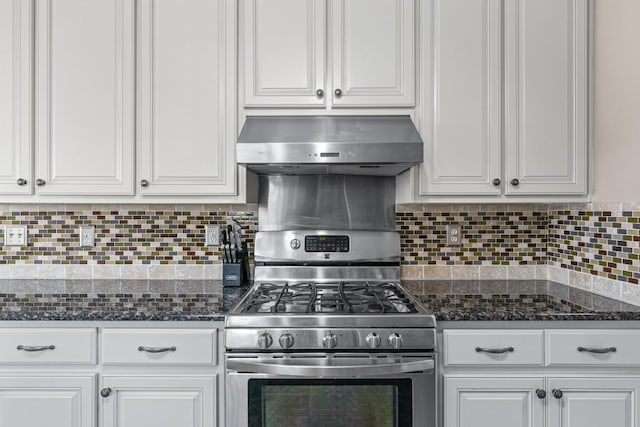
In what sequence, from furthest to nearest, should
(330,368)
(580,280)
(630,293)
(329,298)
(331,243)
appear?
(331,243) < (580,280) < (329,298) < (630,293) < (330,368)

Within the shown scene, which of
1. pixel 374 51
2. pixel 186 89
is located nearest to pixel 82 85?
pixel 186 89

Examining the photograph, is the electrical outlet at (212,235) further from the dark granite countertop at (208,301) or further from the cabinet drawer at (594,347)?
the cabinet drawer at (594,347)

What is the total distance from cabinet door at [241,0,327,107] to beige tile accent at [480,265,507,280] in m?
1.22

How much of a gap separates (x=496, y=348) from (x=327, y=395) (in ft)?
2.10

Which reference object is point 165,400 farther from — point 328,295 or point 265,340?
point 328,295

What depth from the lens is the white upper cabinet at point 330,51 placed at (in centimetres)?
199

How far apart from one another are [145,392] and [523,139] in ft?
6.11

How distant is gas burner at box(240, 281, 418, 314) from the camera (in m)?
1.70

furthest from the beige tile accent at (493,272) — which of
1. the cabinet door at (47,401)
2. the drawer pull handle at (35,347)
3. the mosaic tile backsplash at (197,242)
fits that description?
the drawer pull handle at (35,347)

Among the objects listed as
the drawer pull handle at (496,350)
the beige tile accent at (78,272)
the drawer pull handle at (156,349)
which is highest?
the beige tile accent at (78,272)

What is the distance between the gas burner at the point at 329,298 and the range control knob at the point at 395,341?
106 mm

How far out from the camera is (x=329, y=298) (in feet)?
6.28

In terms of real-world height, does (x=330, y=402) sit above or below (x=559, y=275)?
below

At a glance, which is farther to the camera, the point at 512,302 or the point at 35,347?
the point at 512,302
